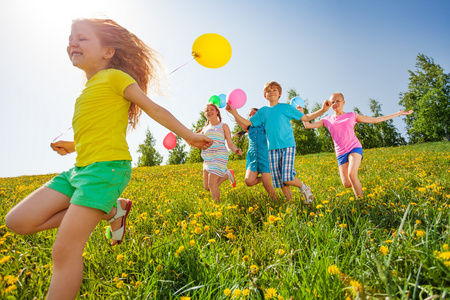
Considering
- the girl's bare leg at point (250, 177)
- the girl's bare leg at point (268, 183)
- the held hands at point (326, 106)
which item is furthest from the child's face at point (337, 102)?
the girl's bare leg at point (250, 177)

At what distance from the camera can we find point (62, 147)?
2.54 metres

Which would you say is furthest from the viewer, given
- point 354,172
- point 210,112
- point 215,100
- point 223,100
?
point 223,100

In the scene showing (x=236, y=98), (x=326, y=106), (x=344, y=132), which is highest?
(x=236, y=98)

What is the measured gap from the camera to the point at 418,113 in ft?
132

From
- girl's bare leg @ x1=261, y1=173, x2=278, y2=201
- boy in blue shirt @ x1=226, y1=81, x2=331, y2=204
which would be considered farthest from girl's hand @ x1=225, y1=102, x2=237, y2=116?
girl's bare leg @ x1=261, y1=173, x2=278, y2=201

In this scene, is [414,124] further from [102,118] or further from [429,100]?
[102,118]

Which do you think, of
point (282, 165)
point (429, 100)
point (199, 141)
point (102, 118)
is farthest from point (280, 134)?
point (429, 100)

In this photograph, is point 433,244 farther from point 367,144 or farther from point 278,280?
point 367,144

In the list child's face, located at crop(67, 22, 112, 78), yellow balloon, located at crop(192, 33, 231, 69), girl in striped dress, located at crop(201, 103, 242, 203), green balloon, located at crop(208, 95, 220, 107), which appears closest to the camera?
child's face, located at crop(67, 22, 112, 78)

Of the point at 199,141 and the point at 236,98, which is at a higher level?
the point at 236,98

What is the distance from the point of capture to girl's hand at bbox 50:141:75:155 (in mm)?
2518

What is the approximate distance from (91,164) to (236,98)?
3317 mm

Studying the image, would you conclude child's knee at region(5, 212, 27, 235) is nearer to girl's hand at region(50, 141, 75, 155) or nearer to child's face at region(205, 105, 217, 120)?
girl's hand at region(50, 141, 75, 155)

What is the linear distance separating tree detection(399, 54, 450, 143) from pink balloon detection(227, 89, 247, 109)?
4491 cm
